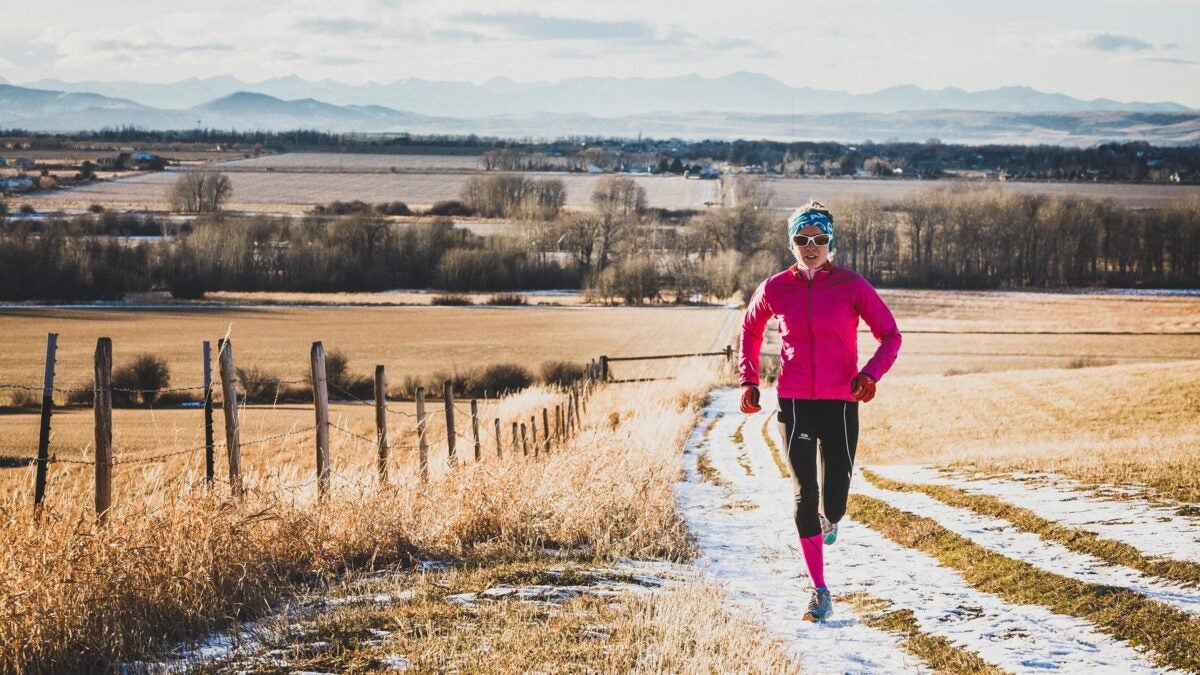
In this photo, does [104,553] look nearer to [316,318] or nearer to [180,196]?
[316,318]

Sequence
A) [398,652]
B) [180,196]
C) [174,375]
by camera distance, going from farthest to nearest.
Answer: [180,196]
[174,375]
[398,652]

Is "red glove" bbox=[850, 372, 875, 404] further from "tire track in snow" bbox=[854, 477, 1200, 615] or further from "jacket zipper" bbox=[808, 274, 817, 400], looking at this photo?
"tire track in snow" bbox=[854, 477, 1200, 615]

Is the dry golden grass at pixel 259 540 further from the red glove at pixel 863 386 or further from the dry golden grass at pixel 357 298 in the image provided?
the dry golden grass at pixel 357 298

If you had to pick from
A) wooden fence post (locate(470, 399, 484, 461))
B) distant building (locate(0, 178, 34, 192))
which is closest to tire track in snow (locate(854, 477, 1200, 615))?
wooden fence post (locate(470, 399, 484, 461))

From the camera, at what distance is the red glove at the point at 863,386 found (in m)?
6.36

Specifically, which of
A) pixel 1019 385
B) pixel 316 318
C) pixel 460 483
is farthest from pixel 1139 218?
pixel 460 483

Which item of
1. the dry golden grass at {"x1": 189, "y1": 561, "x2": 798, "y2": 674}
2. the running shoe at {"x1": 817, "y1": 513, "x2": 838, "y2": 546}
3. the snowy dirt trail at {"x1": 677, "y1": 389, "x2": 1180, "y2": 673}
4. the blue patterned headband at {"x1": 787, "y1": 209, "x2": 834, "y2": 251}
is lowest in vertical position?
the snowy dirt trail at {"x1": 677, "y1": 389, "x2": 1180, "y2": 673}

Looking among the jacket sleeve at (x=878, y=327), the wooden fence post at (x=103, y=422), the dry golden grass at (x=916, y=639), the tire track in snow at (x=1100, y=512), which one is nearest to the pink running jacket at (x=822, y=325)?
the jacket sleeve at (x=878, y=327)

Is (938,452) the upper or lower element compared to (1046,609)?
lower

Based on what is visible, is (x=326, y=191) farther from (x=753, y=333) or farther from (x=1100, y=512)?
(x=753, y=333)

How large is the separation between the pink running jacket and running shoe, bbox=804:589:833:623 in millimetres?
1216

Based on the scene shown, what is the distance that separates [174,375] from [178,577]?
53224 millimetres

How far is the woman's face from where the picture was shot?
21.3ft

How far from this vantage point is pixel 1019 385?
88.7 feet
